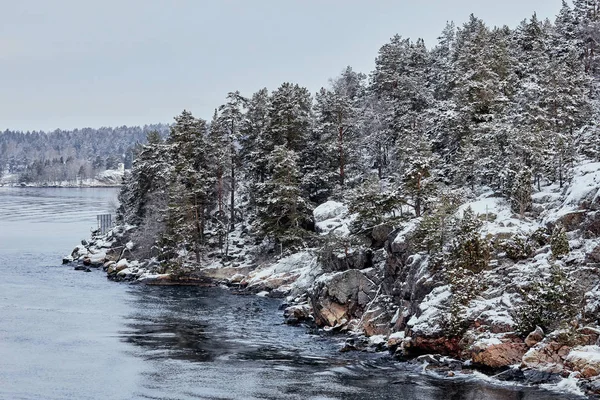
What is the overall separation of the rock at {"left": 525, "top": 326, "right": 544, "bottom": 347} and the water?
8.95 ft

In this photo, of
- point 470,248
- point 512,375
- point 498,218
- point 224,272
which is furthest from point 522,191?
point 224,272

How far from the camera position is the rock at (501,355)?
2716 centimetres

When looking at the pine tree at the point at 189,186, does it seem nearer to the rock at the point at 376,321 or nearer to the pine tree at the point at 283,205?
the pine tree at the point at 283,205

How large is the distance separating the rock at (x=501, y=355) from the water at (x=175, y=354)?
1.59 metres

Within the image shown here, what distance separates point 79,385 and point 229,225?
41.4 meters

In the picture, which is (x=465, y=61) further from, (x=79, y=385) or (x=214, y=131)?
(x=79, y=385)

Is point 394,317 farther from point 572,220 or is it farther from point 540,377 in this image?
point 540,377

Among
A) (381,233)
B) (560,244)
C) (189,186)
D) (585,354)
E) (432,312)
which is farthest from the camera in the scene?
(189,186)

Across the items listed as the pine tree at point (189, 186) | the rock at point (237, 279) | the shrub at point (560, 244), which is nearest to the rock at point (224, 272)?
the rock at point (237, 279)

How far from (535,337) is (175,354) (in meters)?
17.3

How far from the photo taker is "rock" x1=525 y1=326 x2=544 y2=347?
26.9m

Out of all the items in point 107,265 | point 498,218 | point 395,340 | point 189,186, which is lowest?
point 107,265

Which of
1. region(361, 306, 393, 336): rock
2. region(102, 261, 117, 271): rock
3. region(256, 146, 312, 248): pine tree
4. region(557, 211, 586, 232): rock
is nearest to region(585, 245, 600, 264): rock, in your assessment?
region(557, 211, 586, 232): rock

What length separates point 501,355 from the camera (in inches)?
1076
